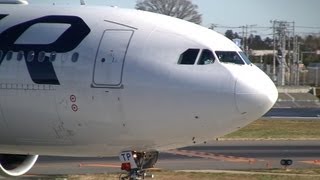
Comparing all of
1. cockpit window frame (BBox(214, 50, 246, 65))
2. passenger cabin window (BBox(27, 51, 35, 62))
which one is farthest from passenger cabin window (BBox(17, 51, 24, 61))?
cockpit window frame (BBox(214, 50, 246, 65))

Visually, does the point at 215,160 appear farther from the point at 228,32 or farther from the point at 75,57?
the point at 228,32

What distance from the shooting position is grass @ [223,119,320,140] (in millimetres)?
36656

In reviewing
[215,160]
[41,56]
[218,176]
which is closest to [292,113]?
[215,160]

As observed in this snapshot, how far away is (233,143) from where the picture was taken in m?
33.4

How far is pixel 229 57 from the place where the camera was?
12.2 m

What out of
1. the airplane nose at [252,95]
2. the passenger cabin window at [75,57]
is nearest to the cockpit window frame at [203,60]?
the airplane nose at [252,95]

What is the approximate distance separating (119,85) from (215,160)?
46.1ft

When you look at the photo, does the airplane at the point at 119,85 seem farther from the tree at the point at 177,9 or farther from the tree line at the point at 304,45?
the tree line at the point at 304,45

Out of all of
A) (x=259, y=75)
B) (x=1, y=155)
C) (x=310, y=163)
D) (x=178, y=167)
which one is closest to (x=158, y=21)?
(x=259, y=75)

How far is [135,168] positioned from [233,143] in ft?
70.4

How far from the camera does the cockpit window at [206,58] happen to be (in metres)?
12.0

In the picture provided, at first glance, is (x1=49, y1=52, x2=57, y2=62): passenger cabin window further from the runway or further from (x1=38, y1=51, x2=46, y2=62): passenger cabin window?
the runway

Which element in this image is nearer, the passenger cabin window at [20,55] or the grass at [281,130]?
the passenger cabin window at [20,55]

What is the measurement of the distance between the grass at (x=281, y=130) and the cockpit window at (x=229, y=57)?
24.0 m
